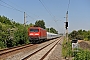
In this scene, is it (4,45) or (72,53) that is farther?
(4,45)

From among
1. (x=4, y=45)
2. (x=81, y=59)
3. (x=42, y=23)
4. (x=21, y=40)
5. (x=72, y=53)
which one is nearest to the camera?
(x=81, y=59)

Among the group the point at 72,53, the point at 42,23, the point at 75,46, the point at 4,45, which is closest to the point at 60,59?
the point at 72,53

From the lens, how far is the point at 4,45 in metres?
26.1

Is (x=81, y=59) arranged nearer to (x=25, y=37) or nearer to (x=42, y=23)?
(x=25, y=37)

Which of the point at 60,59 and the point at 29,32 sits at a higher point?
the point at 29,32

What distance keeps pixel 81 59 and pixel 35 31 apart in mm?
Answer: 23936

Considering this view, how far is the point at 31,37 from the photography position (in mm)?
35469

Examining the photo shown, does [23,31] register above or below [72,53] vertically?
above

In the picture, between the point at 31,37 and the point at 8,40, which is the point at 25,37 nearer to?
the point at 31,37

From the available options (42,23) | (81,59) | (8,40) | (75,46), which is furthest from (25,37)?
(42,23)

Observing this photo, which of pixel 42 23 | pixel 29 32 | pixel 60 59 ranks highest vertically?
pixel 42 23

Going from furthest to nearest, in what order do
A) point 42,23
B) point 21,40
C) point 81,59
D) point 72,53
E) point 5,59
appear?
point 42,23, point 21,40, point 72,53, point 5,59, point 81,59

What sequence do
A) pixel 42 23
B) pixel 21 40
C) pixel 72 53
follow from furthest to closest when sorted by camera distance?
pixel 42 23 → pixel 21 40 → pixel 72 53

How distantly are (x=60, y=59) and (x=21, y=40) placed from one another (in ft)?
66.9
